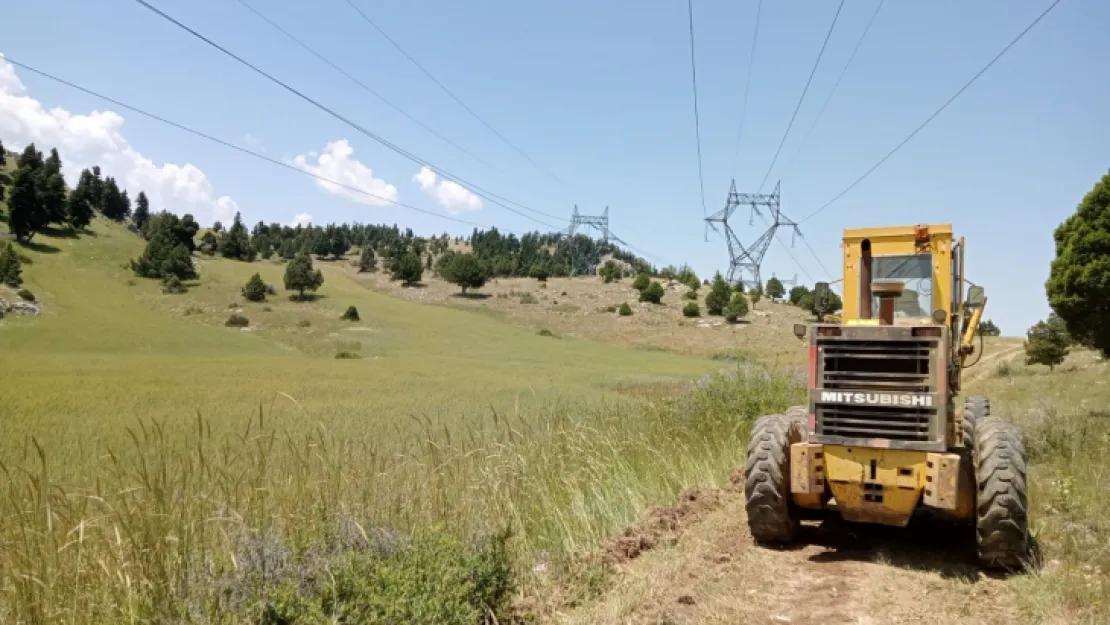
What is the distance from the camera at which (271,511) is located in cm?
547

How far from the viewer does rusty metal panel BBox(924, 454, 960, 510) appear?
5875mm

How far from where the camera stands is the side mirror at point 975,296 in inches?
280

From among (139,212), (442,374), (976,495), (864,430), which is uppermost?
(139,212)

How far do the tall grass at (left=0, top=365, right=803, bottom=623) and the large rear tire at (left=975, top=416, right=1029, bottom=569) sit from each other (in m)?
3.28

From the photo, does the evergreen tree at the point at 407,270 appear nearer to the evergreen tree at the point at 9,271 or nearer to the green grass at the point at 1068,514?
the evergreen tree at the point at 9,271

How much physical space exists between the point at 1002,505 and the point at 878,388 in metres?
1.36

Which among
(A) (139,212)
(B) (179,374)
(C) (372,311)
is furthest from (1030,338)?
(A) (139,212)

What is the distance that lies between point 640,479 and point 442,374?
76.2 feet

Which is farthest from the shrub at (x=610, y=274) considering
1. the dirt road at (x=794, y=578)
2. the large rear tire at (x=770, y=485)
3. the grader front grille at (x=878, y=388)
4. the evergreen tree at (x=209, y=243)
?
the grader front grille at (x=878, y=388)

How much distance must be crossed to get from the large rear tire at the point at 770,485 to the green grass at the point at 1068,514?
1917 millimetres

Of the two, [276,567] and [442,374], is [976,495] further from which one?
[442,374]

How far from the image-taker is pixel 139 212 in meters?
151

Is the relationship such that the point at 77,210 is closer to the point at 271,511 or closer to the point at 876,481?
the point at 271,511

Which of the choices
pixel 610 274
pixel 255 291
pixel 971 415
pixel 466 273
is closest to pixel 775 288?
pixel 610 274
